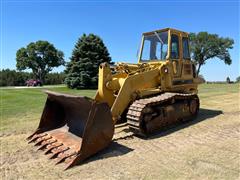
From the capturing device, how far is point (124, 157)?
5484 mm

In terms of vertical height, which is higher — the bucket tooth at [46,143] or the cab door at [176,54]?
the cab door at [176,54]

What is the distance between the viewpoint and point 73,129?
6.82m

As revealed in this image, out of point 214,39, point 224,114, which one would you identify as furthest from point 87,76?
point 214,39

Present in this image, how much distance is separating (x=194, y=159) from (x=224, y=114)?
5089mm

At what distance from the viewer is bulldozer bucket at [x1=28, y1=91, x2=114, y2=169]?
5.39 metres

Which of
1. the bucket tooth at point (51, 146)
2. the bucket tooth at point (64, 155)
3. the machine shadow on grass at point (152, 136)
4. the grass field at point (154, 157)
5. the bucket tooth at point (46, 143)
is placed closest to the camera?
the grass field at point (154, 157)

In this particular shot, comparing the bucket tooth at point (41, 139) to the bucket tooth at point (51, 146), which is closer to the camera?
the bucket tooth at point (51, 146)

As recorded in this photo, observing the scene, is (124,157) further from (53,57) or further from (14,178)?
(53,57)

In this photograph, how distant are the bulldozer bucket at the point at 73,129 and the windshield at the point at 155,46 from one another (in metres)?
3.28

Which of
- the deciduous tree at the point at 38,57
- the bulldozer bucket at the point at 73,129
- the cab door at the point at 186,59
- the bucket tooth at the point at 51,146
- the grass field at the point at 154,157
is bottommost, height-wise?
the grass field at the point at 154,157

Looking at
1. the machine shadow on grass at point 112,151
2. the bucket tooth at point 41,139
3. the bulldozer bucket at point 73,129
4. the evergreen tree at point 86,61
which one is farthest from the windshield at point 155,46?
the evergreen tree at point 86,61

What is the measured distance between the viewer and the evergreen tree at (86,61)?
1147 inches

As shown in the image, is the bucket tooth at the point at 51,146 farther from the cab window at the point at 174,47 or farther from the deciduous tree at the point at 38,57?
the deciduous tree at the point at 38,57

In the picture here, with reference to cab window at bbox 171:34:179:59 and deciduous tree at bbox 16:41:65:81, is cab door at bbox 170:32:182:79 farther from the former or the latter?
deciduous tree at bbox 16:41:65:81
